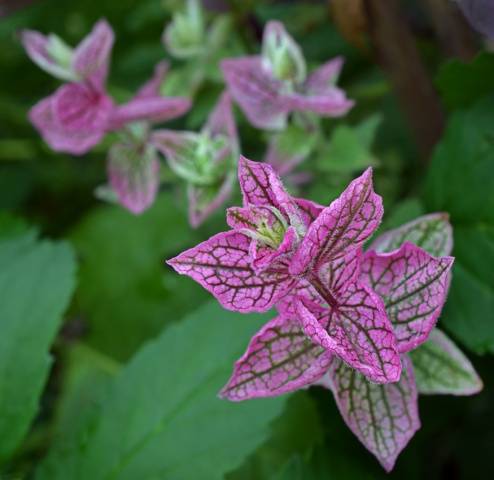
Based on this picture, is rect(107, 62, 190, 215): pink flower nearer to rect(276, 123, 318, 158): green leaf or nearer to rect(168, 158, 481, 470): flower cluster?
rect(276, 123, 318, 158): green leaf

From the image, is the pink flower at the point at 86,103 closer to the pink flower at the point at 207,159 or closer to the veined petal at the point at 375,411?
the pink flower at the point at 207,159

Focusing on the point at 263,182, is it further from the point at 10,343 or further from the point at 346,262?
the point at 10,343

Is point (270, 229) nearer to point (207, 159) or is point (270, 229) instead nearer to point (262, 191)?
point (262, 191)

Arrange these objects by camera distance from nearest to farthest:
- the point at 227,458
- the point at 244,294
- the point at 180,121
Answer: the point at 244,294, the point at 227,458, the point at 180,121

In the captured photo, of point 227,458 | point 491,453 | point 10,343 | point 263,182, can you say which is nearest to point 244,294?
point 263,182

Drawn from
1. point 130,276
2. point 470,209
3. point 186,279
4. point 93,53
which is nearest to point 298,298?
point 470,209

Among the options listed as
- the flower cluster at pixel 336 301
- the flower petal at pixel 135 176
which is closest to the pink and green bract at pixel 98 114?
the flower petal at pixel 135 176
